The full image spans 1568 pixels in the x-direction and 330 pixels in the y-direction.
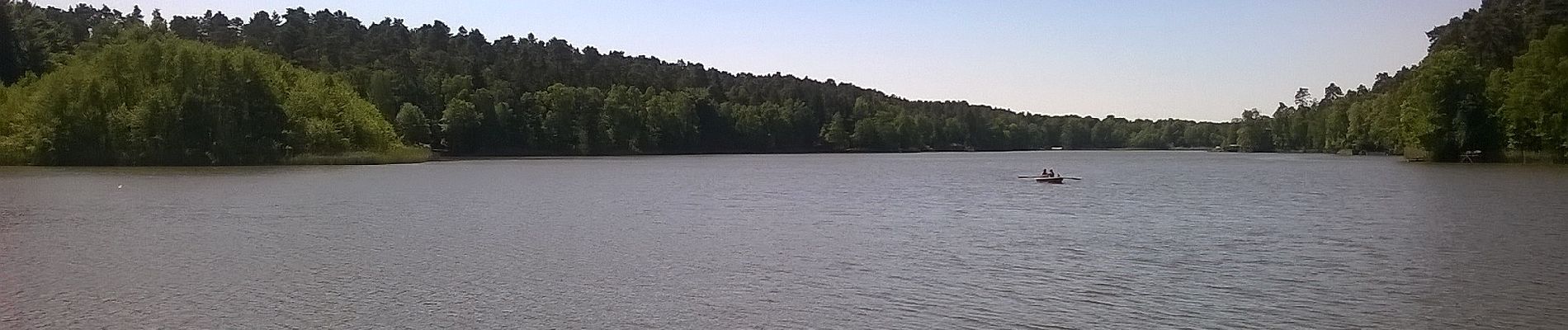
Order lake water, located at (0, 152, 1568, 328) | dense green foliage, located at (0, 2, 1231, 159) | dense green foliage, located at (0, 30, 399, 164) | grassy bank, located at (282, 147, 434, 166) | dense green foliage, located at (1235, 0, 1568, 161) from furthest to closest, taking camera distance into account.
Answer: dense green foliage, located at (0, 2, 1231, 159)
grassy bank, located at (282, 147, 434, 166)
dense green foliage, located at (0, 30, 399, 164)
dense green foliage, located at (1235, 0, 1568, 161)
lake water, located at (0, 152, 1568, 328)

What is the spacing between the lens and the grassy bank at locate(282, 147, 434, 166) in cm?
7431

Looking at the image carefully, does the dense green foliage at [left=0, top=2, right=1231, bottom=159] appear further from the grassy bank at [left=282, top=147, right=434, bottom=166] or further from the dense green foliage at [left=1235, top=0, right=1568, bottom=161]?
the dense green foliage at [left=1235, top=0, right=1568, bottom=161]

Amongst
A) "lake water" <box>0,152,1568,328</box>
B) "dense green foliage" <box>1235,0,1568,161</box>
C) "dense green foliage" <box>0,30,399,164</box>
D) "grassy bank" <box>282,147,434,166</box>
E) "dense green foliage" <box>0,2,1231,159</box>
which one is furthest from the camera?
"dense green foliage" <box>0,2,1231,159</box>

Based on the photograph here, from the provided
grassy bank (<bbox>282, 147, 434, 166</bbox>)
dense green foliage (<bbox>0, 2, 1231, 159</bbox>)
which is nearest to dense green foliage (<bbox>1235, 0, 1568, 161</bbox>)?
grassy bank (<bbox>282, 147, 434, 166</bbox>)

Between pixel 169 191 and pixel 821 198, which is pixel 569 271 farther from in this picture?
pixel 169 191

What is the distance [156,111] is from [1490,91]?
70921mm

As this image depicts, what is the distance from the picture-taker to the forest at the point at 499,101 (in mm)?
68562

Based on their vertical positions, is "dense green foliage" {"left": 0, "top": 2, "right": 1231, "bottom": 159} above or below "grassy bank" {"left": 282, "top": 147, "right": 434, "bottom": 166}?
above

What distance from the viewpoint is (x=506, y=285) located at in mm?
17812

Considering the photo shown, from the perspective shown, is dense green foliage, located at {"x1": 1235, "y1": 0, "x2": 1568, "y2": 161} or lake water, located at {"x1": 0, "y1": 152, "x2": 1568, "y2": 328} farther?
dense green foliage, located at {"x1": 1235, "y1": 0, "x2": 1568, "y2": 161}

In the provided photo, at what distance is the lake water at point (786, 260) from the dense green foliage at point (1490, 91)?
23.6 m

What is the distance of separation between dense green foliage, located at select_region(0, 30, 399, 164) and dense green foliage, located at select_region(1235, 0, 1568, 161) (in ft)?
208

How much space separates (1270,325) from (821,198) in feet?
90.8

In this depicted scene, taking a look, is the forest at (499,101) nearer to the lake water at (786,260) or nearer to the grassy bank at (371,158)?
the grassy bank at (371,158)
